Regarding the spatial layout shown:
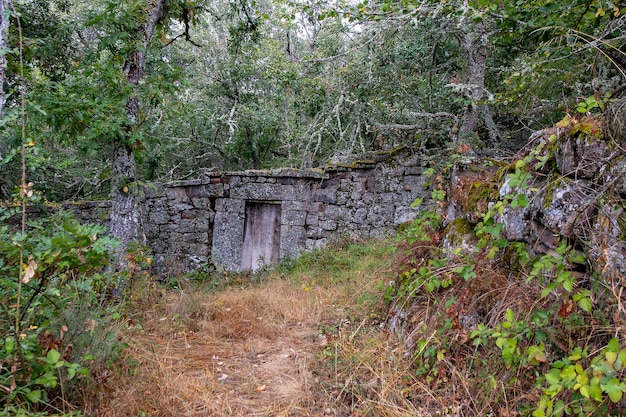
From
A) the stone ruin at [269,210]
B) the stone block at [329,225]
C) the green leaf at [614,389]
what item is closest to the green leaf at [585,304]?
the green leaf at [614,389]

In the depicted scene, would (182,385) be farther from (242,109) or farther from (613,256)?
(242,109)

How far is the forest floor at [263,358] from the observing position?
2.49 metres

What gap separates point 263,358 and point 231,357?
0.28 m

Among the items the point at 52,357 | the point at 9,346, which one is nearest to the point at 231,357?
the point at 52,357

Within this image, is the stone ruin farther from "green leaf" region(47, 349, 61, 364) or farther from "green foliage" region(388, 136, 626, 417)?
"green leaf" region(47, 349, 61, 364)

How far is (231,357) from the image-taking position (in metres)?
3.39

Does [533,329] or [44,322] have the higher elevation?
[533,329]

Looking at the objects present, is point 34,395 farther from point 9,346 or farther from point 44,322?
point 44,322

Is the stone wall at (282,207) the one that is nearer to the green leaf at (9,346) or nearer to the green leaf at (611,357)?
the green leaf at (611,357)

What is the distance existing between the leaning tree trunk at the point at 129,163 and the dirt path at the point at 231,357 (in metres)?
1.14

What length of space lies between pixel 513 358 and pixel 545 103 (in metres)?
4.15

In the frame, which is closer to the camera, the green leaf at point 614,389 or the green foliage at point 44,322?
the green leaf at point 614,389

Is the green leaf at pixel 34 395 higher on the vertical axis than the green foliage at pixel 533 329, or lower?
lower

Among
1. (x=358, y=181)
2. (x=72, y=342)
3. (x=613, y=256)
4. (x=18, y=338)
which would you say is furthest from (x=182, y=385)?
(x=358, y=181)
